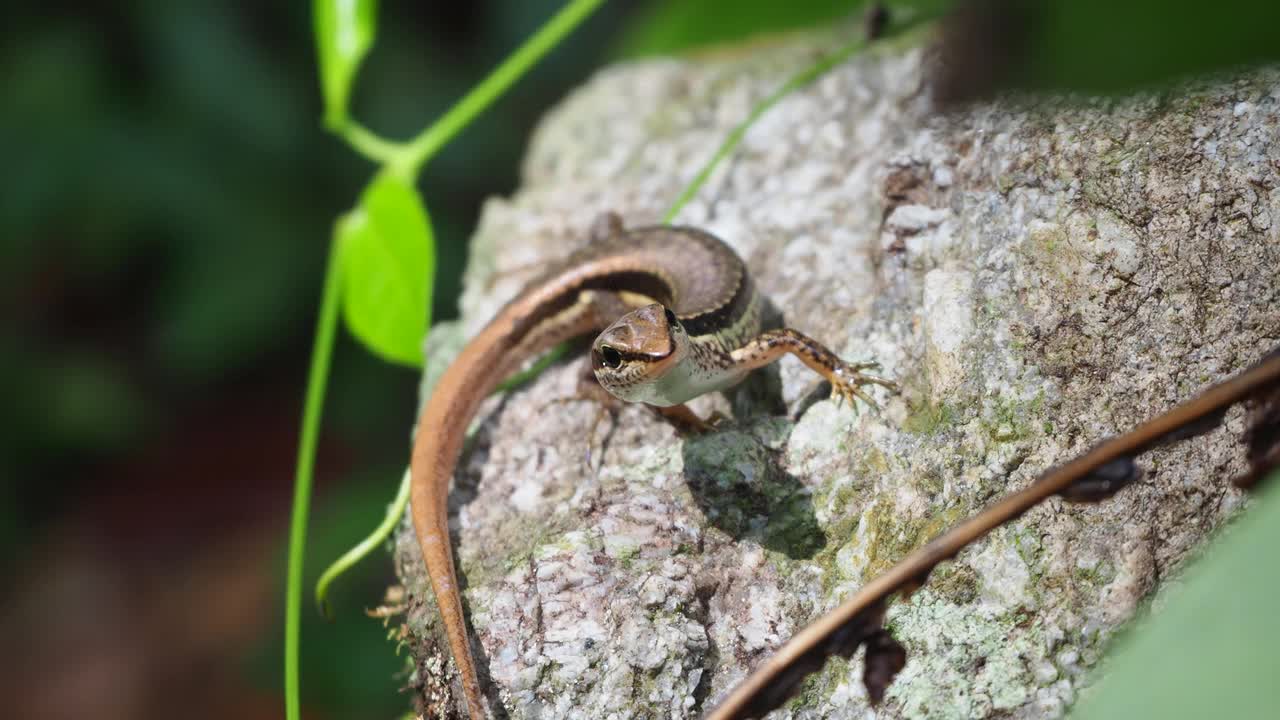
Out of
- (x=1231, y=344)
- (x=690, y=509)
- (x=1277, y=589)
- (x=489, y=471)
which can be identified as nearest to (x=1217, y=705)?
(x=1277, y=589)

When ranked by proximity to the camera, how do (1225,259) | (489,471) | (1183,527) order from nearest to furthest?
1. (1183,527)
2. (1225,259)
3. (489,471)

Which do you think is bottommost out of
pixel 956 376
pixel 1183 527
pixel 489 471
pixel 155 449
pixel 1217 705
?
pixel 1217 705

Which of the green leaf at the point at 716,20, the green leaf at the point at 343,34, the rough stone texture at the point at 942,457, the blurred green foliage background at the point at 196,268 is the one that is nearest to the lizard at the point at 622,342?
the rough stone texture at the point at 942,457

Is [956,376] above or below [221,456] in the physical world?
below

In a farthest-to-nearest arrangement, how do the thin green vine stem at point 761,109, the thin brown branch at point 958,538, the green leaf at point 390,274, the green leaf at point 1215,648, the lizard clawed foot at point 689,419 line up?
1. the thin green vine stem at point 761,109
2. the green leaf at point 390,274
3. the lizard clawed foot at point 689,419
4. the thin brown branch at point 958,538
5. the green leaf at point 1215,648

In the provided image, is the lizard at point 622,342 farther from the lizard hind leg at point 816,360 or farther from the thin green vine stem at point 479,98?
the thin green vine stem at point 479,98

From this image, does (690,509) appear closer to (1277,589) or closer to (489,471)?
(489,471)

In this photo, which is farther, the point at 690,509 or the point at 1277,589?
the point at 690,509

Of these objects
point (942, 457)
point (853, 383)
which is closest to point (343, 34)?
point (853, 383)
